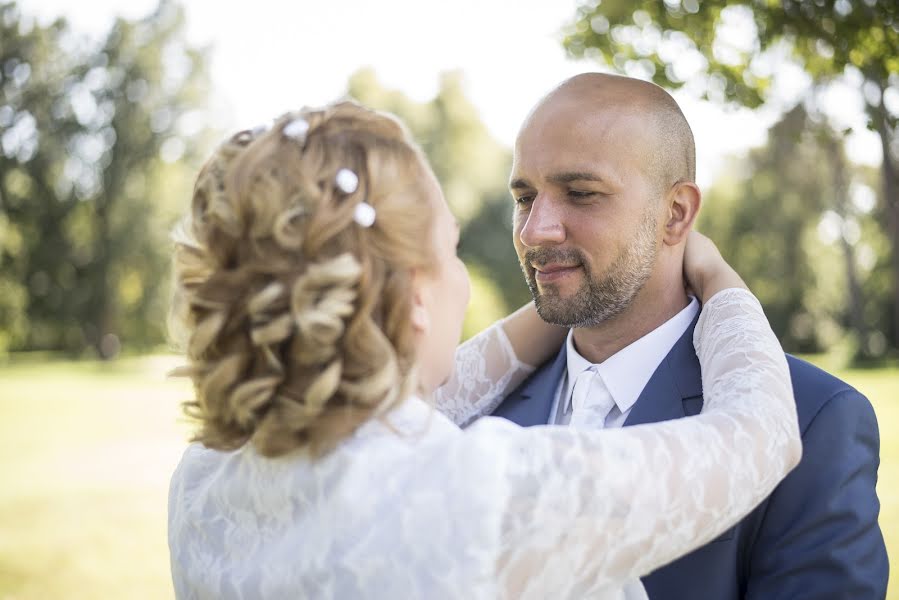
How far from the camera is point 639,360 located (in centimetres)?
316

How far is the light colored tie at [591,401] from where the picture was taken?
10.2 ft

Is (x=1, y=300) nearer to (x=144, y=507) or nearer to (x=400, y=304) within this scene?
(x=144, y=507)

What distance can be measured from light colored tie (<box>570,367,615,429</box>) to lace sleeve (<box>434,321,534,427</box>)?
40 cm

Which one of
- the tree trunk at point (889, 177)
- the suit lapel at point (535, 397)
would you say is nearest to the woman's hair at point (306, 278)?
the suit lapel at point (535, 397)

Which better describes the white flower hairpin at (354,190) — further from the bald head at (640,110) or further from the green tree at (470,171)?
the green tree at (470,171)

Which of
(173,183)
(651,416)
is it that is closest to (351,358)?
(651,416)

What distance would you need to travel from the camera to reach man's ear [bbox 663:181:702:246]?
3.26 metres

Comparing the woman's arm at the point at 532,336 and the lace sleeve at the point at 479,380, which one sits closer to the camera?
the lace sleeve at the point at 479,380

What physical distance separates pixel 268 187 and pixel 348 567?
828mm

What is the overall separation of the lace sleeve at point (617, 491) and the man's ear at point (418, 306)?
28cm

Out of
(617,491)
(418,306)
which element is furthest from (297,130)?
(617,491)

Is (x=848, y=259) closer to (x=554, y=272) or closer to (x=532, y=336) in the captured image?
(x=532, y=336)

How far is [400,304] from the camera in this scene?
6.08ft

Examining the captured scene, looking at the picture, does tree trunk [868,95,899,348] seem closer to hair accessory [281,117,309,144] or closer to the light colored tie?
the light colored tie
